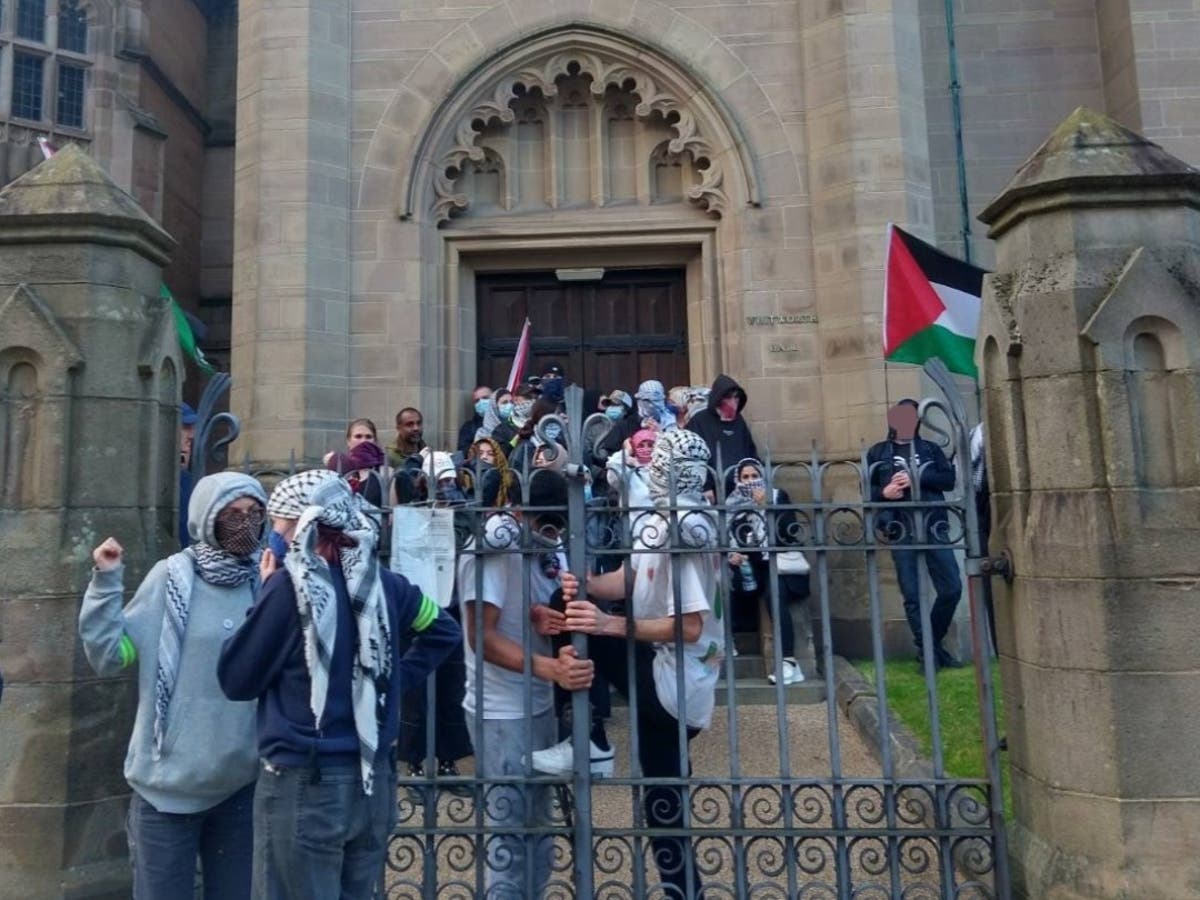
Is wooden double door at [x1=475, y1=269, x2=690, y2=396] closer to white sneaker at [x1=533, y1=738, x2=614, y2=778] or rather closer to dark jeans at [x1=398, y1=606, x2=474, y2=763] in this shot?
dark jeans at [x1=398, y1=606, x2=474, y2=763]

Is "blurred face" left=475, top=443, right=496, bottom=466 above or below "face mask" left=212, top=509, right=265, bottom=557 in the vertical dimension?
above

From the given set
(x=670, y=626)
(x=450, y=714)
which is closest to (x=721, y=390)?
(x=450, y=714)

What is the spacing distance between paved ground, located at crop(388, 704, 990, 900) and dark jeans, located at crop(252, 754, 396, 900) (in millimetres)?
1144

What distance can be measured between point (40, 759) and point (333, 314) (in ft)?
19.1

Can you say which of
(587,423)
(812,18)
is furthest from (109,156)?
(587,423)

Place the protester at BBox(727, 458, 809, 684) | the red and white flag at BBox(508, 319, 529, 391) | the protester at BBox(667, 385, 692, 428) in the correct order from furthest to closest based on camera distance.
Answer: the red and white flag at BBox(508, 319, 529, 391) < the protester at BBox(667, 385, 692, 428) < the protester at BBox(727, 458, 809, 684)

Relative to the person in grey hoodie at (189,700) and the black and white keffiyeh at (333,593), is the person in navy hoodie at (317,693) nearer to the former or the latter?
the black and white keffiyeh at (333,593)

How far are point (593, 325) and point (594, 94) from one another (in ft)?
7.92

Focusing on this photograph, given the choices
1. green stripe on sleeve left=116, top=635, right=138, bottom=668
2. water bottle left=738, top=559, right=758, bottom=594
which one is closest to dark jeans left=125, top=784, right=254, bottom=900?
green stripe on sleeve left=116, top=635, right=138, bottom=668

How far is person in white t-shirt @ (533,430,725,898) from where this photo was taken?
3713 mm

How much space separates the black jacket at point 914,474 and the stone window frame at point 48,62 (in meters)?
12.0

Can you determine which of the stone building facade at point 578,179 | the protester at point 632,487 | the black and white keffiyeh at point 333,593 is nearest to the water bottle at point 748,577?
the stone building facade at point 578,179

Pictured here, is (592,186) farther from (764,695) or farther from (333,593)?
(333,593)

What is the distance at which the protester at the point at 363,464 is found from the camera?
169 inches
